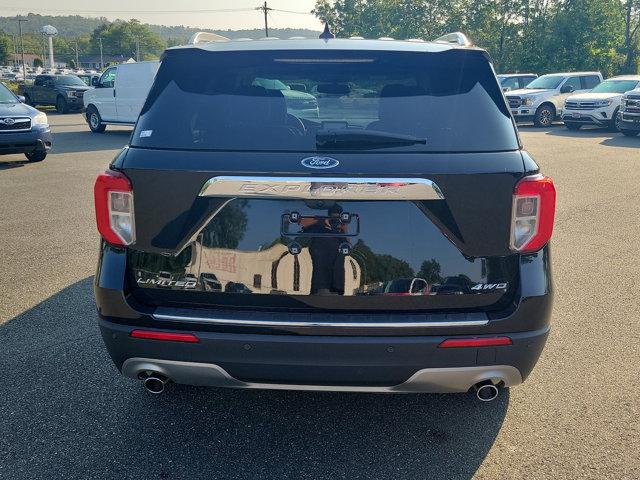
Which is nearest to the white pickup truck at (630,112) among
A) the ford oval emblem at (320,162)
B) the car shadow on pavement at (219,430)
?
the car shadow on pavement at (219,430)

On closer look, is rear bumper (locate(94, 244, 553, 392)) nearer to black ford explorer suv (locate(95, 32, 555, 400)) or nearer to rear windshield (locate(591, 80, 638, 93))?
black ford explorer suv (locate(95, 32, 555, 400))

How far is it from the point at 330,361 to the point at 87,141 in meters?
17.2

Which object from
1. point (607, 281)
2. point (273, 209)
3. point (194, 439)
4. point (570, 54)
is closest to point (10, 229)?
point (194, 439)

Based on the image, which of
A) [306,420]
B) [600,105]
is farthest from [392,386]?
[600,105]

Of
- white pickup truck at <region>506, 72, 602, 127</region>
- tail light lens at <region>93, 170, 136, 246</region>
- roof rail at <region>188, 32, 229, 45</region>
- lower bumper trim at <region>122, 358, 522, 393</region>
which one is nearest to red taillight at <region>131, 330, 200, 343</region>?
lower bumper trim at <region>122, 358, 522, 393</region>

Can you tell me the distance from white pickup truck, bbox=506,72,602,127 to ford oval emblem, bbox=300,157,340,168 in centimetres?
2253

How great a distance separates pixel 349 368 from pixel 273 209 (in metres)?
0.74

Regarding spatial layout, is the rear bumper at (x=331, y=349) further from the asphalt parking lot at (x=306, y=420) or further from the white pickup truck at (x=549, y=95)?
→ the white pickup truck at (x=549, y=95)

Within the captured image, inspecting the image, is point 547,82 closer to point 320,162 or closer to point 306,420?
point 306,420

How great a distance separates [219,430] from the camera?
10.5 feet

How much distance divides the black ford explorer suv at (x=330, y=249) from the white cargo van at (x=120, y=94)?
1667 cm

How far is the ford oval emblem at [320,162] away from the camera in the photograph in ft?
8.29

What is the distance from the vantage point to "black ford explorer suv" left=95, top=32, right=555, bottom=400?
100 inches

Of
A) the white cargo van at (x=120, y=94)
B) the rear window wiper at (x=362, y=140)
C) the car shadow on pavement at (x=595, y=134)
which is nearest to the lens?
the rear window wiper at (x=362, y=140)
